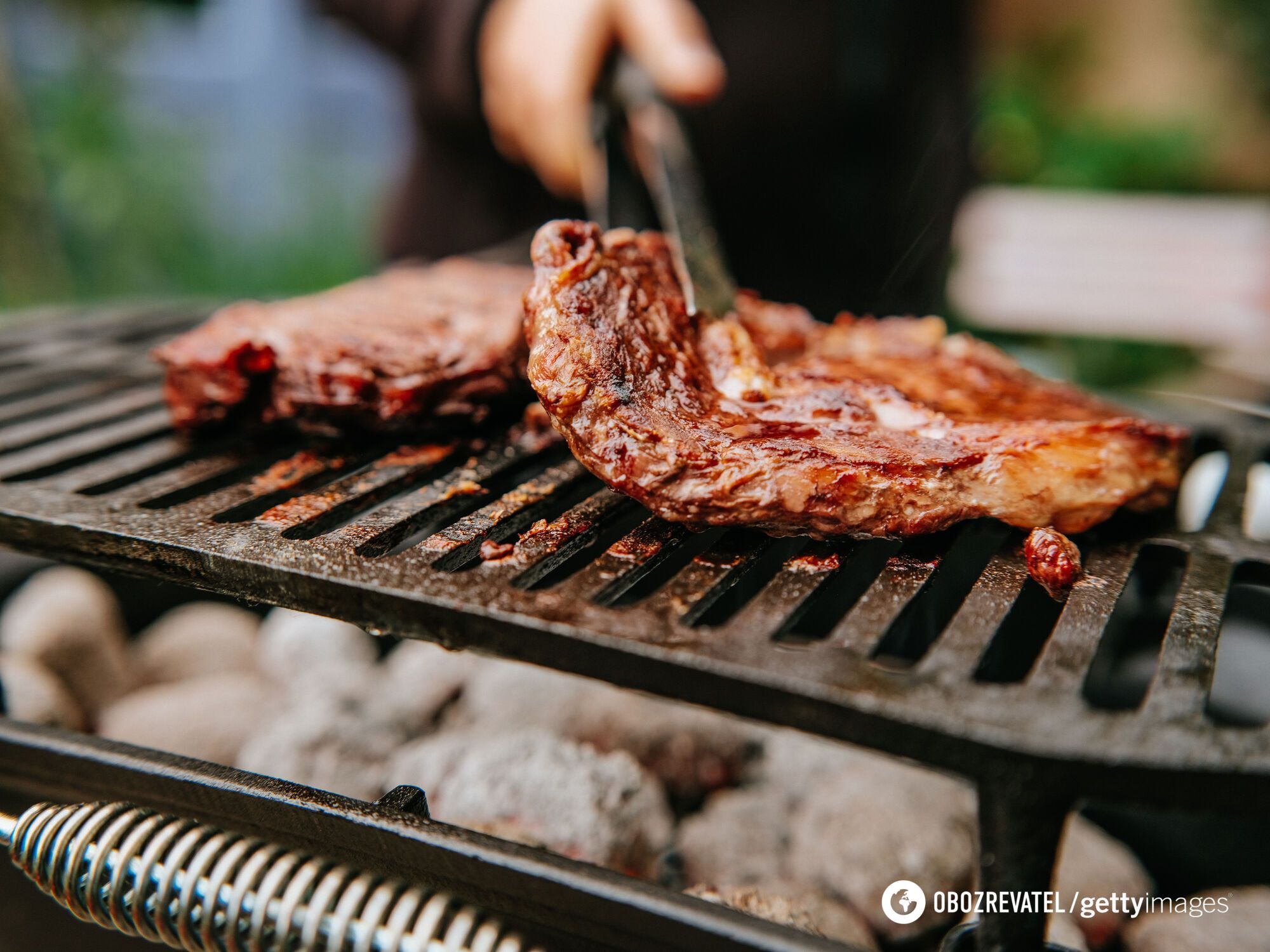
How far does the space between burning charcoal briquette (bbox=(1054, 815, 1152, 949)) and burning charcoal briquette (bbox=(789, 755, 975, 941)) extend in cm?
19

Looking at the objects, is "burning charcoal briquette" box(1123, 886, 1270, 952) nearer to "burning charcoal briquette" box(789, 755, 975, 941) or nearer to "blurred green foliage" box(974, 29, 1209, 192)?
"burning charcoal briquette" box(789, 755, 975, 941)

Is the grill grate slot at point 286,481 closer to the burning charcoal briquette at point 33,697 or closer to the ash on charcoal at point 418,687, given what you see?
the ash on charcoal at point 418,687

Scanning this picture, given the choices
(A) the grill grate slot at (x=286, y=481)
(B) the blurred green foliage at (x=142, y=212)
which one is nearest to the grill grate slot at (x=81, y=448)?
(A) the grill grate slot at (x=286, y=481)

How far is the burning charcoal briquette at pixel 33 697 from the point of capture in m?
2.06

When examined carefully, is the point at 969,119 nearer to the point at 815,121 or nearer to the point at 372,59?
the point at 815,121

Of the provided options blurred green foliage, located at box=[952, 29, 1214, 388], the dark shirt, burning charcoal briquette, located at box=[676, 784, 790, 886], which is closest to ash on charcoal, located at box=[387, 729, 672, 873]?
burning charcoal briquette, located at box=[676, 784, 790, 886]

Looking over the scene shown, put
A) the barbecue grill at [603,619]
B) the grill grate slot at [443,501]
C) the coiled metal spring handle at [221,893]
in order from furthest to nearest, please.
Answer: the grill grate slot at [443,501] → the coiled metal spring handle at [221,893] → the barbecue grill at [603,619]

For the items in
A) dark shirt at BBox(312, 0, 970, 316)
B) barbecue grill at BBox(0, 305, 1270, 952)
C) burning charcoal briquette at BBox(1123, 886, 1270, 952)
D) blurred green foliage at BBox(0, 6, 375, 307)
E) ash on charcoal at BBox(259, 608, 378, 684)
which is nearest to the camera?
barbecue grill at BBox(0, 305, 1270, 952)

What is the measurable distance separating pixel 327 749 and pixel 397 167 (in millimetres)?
7061

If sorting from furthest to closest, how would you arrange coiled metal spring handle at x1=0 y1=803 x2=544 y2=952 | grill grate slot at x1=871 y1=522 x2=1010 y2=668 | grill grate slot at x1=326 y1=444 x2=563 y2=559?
grill grate slot at x1=871 y1=522 x2=1010 y2=668 < grill grate slot at x1=326 y1=444 x2=563 y2=559 < coiled metal spring handle at x1=0 y1=803 x2=544 y2=952

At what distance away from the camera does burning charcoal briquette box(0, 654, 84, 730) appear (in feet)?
6.77

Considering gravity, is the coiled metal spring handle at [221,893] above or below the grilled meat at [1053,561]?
below

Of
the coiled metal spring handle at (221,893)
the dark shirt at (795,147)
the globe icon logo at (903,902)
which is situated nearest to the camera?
the coiled metal spring handle at (221,893)

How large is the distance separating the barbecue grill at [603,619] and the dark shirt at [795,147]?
2.54m
